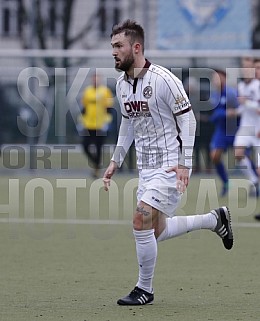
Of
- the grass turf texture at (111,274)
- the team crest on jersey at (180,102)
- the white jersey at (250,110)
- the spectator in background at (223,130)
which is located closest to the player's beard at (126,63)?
the team crest on jersey at (180,102)

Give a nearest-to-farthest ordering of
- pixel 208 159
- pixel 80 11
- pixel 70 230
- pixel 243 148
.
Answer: pixel 70 230, pixel 243 148, pixel 208 159, pixel 80 11

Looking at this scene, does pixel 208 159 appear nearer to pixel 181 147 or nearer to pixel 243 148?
pixel 243 148

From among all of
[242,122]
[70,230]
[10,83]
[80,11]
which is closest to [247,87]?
A: [242,122]

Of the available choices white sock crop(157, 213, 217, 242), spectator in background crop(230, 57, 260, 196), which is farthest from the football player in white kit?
spectator in background crop(230, 57, 260, 196)

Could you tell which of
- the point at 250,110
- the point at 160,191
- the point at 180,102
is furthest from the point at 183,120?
the point at 250,110

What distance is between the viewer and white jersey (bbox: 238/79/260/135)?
14383mm

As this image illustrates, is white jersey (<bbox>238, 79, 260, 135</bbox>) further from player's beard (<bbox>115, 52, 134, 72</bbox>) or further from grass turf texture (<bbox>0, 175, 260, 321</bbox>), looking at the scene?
player's beard (<bbox>115, 52, 134, 72</bbox>)

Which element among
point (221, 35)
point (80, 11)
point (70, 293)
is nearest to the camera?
point (70, 293)

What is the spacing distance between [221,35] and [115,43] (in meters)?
15.9

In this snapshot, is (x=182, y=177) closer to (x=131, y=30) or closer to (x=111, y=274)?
(x=131, y=30)

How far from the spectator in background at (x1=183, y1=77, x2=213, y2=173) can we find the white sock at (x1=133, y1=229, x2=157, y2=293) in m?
13.9

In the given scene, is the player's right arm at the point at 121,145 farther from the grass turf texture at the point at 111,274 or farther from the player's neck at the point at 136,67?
the grass turf texture at the point at 111,274

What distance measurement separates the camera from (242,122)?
14.7 meters

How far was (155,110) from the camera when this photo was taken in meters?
7.26
